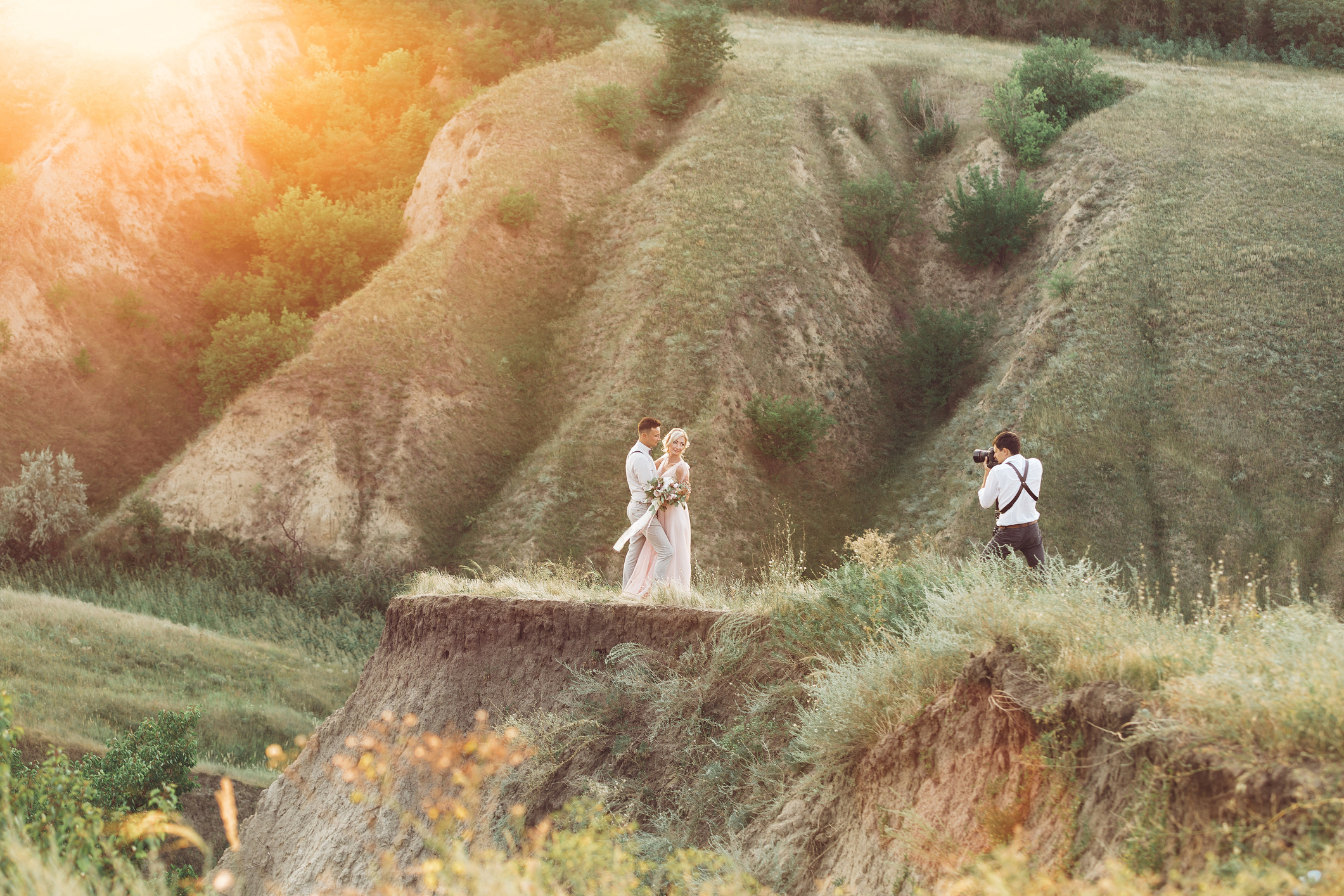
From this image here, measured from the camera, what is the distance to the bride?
36.5ft

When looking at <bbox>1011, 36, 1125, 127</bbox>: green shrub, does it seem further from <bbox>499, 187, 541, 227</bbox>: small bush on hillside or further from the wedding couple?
the wedding couple

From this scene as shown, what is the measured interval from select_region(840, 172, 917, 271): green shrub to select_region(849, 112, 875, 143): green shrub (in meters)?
4.11

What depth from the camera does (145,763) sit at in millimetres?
13258

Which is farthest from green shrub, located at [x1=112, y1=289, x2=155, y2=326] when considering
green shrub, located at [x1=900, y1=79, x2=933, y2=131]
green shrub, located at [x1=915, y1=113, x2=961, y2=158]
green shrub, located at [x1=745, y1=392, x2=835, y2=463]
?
green shrub, located at [x1=900, y1=79, x2=933, y2=131]

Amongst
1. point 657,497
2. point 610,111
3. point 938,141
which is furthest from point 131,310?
point 938,141

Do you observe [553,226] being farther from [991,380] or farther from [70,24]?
[70,24]

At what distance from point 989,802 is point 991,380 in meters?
22.4

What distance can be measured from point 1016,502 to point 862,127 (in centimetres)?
2875

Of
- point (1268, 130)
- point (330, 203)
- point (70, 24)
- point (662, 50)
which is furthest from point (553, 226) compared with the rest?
point (1268, 130)

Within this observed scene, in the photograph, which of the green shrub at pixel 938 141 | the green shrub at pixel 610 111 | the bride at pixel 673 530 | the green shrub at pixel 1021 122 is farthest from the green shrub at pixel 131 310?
the green shrub at pixel 1021 122

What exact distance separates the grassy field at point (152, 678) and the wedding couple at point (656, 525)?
10052 mm

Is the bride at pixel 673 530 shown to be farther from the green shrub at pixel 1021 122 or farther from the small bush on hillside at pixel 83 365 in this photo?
the green shrub at pixel 1021 122

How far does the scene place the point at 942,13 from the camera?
160 ft

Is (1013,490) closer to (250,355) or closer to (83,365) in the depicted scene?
(250,355)
